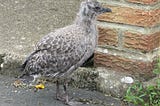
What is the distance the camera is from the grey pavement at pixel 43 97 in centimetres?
585

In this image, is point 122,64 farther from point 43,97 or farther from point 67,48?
point 43,97

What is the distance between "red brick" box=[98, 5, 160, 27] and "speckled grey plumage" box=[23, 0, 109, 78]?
0.79 ft

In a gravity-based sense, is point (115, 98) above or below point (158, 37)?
below

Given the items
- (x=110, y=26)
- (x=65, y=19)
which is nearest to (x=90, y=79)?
(x=110, y=26)

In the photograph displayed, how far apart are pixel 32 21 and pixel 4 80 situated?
1.13 metres

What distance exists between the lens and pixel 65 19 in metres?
7.27

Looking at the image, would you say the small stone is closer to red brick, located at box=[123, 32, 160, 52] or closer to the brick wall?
the brick wall

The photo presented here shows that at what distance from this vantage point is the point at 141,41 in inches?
230

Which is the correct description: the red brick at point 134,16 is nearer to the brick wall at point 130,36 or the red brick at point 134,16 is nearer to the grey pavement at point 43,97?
the brick wall at point 130,36

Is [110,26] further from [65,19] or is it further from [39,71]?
[65,19]

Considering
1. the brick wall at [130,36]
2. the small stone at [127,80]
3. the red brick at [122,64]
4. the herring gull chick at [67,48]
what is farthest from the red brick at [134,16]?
the small stone at [127,80]

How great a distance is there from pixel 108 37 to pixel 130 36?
0.80ft

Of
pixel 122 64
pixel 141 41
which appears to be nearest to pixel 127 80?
A: pixel 122 64

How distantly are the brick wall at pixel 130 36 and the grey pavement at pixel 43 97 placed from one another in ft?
1.16
